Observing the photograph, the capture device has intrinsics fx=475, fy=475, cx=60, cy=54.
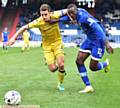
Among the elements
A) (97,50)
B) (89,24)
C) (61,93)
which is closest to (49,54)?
(61,93)

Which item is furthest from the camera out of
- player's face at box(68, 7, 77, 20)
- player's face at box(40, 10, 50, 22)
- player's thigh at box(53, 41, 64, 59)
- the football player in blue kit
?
player's thigh at box(53, 41, 64, 59)

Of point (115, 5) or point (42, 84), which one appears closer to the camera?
point (42, 84)

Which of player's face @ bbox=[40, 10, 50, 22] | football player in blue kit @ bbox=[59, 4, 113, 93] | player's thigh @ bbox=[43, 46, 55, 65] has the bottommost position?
player's thigh @ bbox=[43, 46, 55, 65]

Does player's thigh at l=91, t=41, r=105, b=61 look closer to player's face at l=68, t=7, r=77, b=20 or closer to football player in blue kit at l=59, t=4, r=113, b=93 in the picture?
football player in blue kit at l=59, t=4, r=113, b=93

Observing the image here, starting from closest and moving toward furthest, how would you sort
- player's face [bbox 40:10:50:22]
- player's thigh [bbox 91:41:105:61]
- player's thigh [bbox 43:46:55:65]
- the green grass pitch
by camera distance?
the green grass pitch, player's thigh [bbox 91:41:105:61], player's face [bbox 40:10:50:22], player's thigh [bbox 43:46:55:65]

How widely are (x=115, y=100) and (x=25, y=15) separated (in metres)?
50.6

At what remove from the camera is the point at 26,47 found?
4325 cm

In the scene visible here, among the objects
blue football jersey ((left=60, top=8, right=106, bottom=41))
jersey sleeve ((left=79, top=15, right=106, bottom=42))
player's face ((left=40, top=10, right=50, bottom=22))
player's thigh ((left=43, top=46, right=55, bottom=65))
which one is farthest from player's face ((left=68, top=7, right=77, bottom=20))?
player's thigh ((left=43, top=46, right=55, bottom=65))

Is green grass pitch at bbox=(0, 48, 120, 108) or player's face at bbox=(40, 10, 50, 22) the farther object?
player's face at bbox=(40, 10, 50, 22)

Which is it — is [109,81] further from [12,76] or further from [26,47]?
[26,47]

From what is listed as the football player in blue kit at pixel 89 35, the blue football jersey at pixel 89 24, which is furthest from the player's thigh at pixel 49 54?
the blue football jersey at pixel 89 24

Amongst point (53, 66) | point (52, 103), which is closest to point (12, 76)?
point (53, 66)

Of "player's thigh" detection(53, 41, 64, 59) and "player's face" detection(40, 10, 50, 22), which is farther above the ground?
"player's face" detection(40, 10, 50, 22)

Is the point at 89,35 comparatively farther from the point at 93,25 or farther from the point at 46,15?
the point at 46,15
